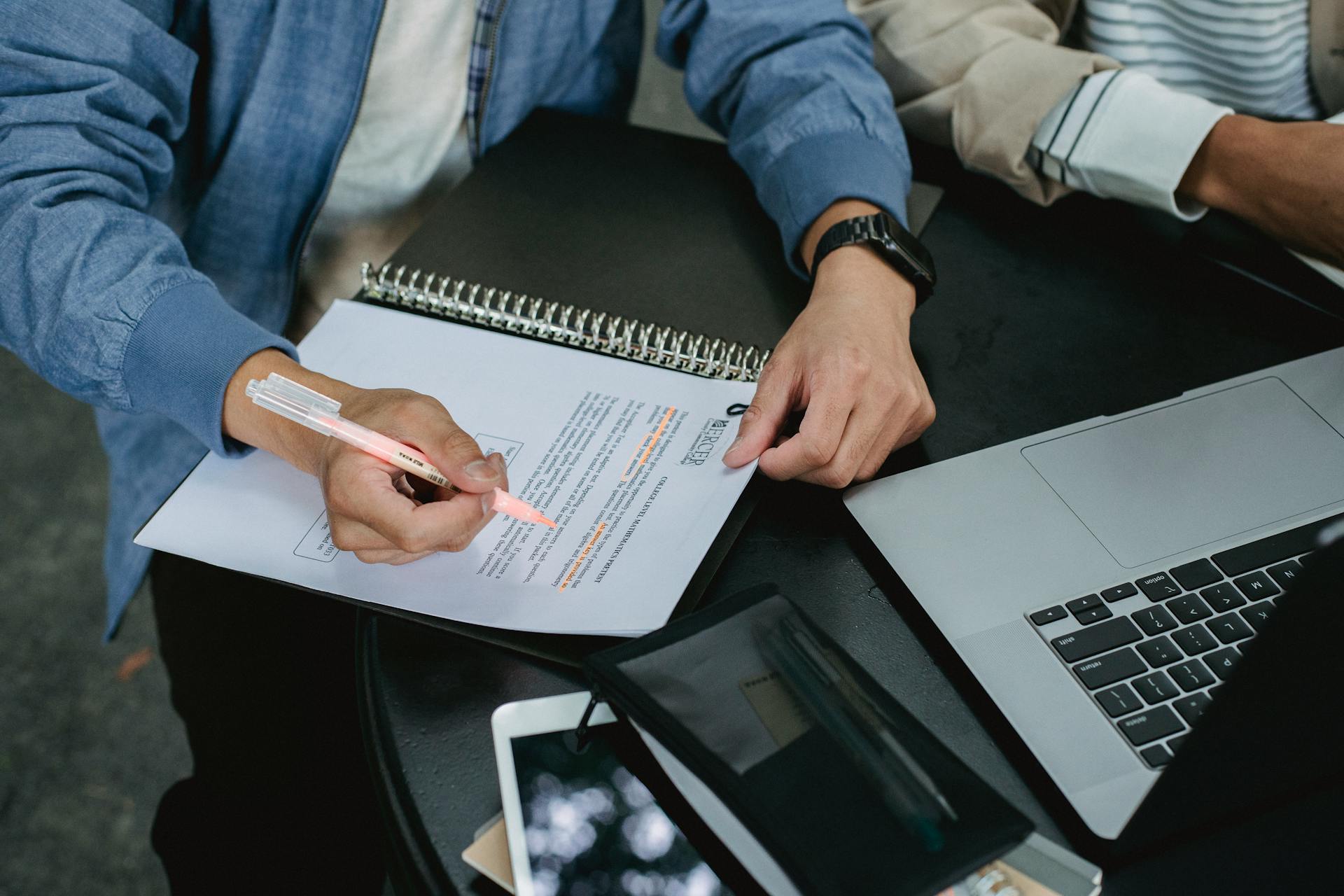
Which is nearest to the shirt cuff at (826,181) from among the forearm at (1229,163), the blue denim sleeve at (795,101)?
the blue denim sleeve at (795,101)

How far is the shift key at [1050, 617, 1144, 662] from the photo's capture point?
0.48 meters

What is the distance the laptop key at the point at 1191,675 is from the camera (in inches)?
18.6

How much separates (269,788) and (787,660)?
23.6 inches

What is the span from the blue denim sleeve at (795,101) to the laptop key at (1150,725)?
399mm

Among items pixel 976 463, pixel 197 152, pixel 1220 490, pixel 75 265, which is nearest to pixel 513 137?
pixel 197 152

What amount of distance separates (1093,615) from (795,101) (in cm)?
50

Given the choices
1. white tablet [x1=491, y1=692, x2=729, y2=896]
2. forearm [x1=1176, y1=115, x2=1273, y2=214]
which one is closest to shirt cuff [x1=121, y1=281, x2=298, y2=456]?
white tablet [x1=491, y1=692, x2=729, y2=896]

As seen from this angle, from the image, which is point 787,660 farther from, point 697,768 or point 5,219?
point 5,219

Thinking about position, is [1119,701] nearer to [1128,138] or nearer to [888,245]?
[888,245]

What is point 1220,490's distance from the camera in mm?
563

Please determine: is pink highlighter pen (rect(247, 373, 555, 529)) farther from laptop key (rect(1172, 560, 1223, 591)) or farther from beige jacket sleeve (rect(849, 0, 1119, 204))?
beige jacket sleeve (rect(849, 0, 1119, 204))

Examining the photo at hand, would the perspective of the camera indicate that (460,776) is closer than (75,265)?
Yes

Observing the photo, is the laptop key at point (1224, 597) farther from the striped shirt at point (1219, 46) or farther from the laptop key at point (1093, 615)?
the striped shirt at point (1219, 46)

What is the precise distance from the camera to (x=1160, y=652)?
0.48 m
